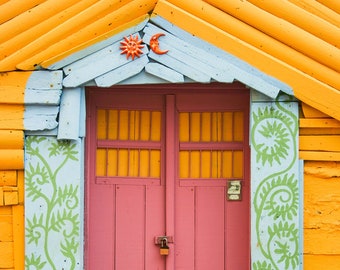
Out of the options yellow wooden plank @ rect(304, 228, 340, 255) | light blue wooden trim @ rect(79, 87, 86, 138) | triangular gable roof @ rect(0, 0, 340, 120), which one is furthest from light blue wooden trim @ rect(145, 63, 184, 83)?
yellow wooden plank @ rect(304, 228, 340, 255)

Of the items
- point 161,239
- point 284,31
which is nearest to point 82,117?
point 161,239

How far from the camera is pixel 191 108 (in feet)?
20.5

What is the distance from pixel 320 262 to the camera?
5938 millimetres

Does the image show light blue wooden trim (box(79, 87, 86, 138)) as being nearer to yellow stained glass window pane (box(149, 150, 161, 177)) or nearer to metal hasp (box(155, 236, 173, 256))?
yellow stained glass window pane (box(149, 150, 161, 177))

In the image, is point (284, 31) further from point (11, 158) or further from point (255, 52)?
point (11, 158)

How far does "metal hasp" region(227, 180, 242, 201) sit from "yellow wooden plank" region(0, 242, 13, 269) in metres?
1.82

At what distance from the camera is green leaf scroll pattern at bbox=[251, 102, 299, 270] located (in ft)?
19.3

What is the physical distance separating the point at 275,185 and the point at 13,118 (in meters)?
2.13

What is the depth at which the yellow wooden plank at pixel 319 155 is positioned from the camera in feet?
19.2

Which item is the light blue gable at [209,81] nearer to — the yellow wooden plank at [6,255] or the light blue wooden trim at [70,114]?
the light blue wooden trim at [70,114]

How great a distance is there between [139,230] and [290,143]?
57.1 inches

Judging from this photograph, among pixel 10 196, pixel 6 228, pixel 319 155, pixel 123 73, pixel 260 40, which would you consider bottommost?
pixel 6 228

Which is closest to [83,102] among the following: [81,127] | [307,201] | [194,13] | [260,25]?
[81,127]

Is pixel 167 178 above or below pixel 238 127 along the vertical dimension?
below
